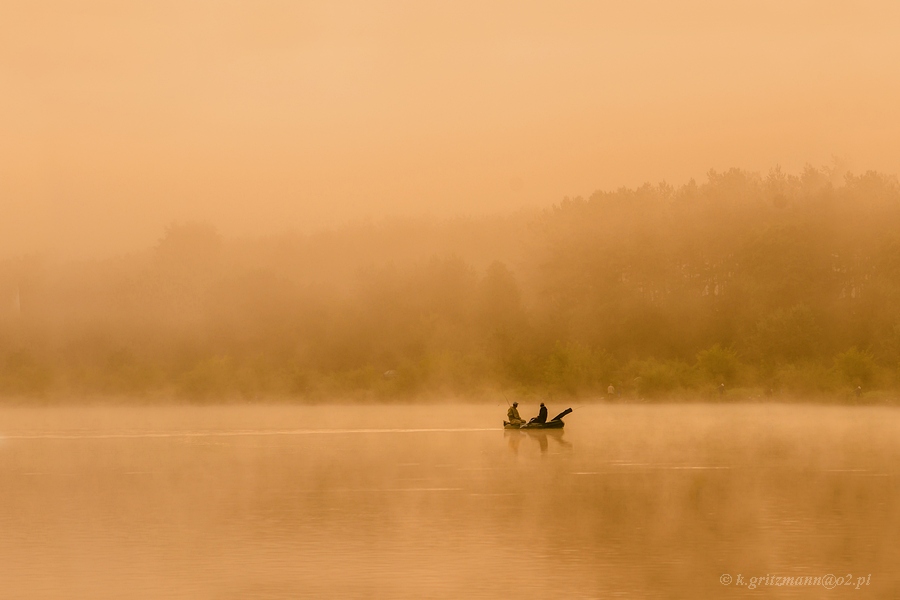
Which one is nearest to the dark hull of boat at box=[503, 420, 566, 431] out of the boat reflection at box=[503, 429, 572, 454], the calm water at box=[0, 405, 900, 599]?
the boat reflection at box=[503, 429, 572, 454]

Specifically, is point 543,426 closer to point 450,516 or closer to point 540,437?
point 540,437

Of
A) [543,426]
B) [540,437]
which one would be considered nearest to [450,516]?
[543,426]

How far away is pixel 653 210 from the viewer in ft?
345

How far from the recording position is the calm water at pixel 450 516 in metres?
18.4

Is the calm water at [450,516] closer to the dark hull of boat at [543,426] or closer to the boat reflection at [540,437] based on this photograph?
the boat reflection at [540,437]

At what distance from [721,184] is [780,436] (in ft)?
186

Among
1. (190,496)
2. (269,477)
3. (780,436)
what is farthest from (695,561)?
(780,436)

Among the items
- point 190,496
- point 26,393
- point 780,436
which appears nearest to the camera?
point 190,496

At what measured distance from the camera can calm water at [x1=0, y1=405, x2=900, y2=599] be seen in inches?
724

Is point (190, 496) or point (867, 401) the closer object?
point (190, 496)

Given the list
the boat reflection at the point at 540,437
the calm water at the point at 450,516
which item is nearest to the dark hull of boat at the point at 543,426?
the boat reflection at the point at 540,437

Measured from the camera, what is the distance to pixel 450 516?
2517 cm

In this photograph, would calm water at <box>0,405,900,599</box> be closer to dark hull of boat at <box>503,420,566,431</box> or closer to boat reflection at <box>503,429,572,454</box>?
boat reflection at <box>503,429,572,454</box>

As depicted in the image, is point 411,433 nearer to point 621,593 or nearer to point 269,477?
point 269,477
